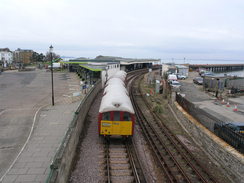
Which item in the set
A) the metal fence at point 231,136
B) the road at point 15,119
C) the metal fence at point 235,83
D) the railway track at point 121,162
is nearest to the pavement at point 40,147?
the road at point 15,119

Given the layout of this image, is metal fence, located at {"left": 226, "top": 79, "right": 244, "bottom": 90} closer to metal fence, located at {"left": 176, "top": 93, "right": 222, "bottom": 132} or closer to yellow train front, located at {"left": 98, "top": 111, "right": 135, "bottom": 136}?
metal fence, located at {"left": 176, "top": 93, "right": 222, "bottom": 132}

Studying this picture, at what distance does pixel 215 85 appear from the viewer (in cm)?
3428

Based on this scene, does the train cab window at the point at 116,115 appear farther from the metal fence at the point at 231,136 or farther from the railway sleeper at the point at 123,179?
the metal fence at the point at 231,136

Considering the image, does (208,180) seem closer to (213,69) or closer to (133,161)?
(133,161)

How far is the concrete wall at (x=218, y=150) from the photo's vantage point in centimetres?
1048

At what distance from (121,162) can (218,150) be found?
6.32 meters

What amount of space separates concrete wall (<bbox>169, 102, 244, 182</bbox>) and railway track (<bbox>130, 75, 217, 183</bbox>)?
60.3 inches

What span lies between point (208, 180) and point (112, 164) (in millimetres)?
5210

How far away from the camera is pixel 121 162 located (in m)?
10.8

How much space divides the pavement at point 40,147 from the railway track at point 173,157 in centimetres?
643

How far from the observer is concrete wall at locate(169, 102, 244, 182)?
1048cm

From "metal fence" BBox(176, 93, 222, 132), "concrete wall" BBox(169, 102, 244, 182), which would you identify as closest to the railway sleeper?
"concrete wall" BBox(169, 102, 244, 182)

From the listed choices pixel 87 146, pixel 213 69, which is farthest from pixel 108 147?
pixel 213 69

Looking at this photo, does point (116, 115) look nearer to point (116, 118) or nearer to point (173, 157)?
point (116, 118)
